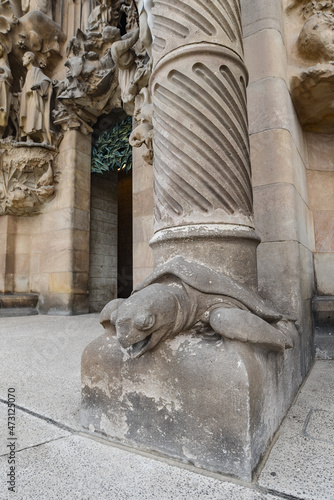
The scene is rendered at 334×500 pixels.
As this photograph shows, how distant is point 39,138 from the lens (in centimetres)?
593

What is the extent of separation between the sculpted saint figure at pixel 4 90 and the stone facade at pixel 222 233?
2.82 meters

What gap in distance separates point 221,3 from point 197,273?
1438mm

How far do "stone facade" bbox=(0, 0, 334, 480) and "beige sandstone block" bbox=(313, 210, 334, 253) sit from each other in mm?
12

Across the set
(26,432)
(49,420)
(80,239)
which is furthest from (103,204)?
(26,432)

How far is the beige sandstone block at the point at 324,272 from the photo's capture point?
262 centimetres

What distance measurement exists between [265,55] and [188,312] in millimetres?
2051

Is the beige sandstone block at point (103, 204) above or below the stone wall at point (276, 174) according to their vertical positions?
above

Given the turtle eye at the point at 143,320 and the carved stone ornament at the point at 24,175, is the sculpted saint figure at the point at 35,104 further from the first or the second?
the turtle eye at the point at 143,320

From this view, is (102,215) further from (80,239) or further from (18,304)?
(18,304)

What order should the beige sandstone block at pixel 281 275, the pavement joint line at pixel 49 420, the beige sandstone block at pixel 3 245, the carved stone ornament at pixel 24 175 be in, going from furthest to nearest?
the beige sandstone block at pixel 3 245
the carved stone ornament at pixel 24 175
the beige sandstone block at pixel 281 275
the pavement joint line at pixel 49 420

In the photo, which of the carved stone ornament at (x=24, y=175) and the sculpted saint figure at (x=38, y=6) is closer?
the carved stone ornament at (x=24, y=175)

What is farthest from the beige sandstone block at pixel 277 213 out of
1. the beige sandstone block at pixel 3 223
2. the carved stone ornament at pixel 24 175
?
the beige sandstone block at pixel 3 223

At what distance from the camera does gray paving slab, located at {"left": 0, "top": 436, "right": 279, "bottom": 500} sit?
850 millimetres

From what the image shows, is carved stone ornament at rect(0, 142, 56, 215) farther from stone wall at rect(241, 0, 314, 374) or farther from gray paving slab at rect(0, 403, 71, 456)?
gray paving slab at rect(0, 403, 71, 456)
